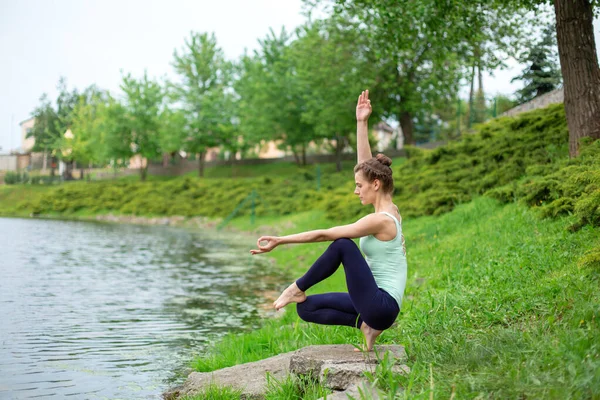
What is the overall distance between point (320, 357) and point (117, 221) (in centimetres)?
3972

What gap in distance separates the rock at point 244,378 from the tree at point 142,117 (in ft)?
171

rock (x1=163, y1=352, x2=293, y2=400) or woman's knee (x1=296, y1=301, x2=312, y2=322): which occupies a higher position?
woman's knee (x1=296, y1=301, x2=312, y2=322)

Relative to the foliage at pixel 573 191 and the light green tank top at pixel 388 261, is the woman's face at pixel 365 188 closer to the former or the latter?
the light green tank top at pixel 388 261

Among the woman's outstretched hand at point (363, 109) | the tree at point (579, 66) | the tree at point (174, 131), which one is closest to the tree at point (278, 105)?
the tree at point (174, 131)

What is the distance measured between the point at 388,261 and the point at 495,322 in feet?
4.61

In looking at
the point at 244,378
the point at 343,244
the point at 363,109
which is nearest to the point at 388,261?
the point at 343,244

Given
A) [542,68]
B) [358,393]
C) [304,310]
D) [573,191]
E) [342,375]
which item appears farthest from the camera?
[542,68]

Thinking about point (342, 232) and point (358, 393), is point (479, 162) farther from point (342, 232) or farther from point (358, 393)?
point (358, 393)

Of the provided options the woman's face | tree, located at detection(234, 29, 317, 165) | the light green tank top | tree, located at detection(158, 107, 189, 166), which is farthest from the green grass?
tree, located at detection(158, 107, 189, 166)

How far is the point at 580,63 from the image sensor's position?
10.5 m

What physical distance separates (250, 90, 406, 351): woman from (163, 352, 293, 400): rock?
2.55 ft

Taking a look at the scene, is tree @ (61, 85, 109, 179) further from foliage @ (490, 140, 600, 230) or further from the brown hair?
the brown hair

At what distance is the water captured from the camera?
6684 millimetres

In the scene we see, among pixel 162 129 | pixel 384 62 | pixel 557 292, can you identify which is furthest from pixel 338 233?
pixel 162 129
